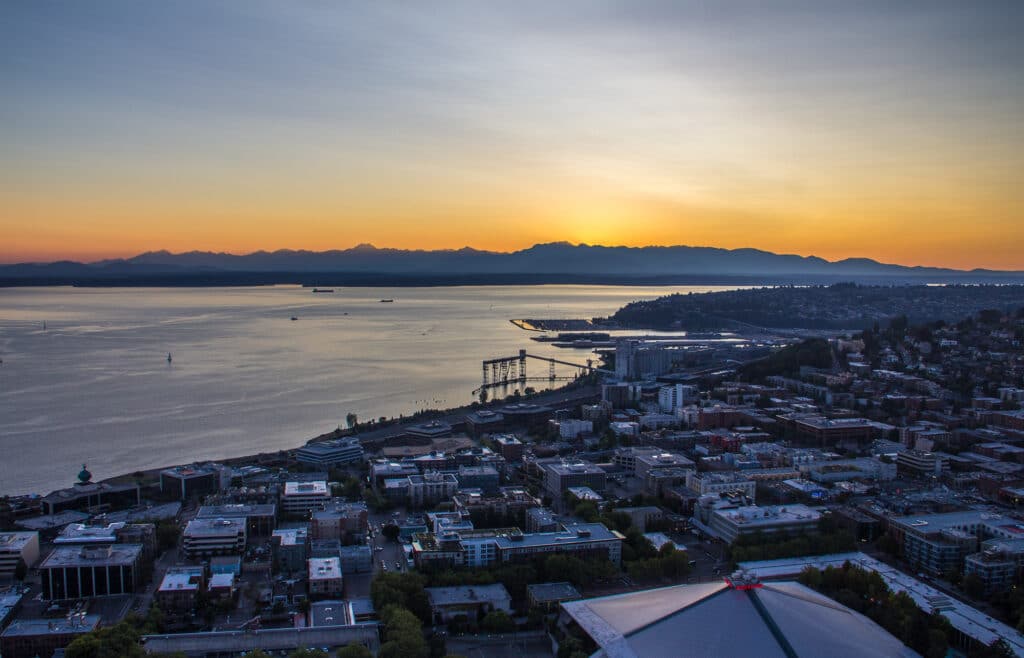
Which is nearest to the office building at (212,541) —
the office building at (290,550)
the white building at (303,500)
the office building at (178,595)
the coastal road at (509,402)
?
the office building at (290,550)

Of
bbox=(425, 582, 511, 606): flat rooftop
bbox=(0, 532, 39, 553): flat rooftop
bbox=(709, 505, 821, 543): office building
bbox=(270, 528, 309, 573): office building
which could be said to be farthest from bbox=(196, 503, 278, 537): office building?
bbox=(709, 505, 821, 543): office building

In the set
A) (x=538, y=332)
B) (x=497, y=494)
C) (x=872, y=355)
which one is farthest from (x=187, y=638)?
(x=538, y=332)

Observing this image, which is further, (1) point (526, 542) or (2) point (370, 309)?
(2) point (370, 309)

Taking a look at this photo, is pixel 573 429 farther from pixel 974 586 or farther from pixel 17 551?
pixel 17 551

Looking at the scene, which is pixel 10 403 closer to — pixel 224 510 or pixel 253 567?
pixel 224 510

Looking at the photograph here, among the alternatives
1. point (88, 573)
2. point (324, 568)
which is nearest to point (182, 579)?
point (88, 573)

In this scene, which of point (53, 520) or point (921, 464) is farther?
point (921, 464)

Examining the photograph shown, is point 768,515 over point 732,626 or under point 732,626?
under
